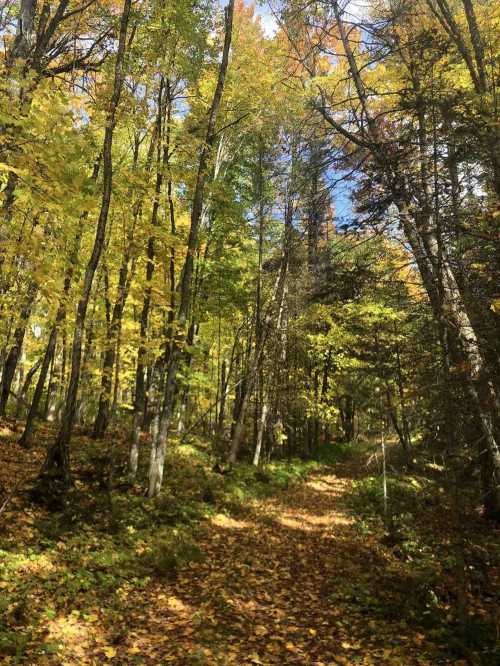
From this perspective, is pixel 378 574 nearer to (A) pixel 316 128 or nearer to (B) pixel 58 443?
(B) pixel 58 443

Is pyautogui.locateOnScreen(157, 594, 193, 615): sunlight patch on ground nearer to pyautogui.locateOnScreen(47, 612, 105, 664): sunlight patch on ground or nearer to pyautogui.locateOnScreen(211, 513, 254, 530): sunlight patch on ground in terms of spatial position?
pyautogui.locateOnScreen(47, 612, 105, 664): sunlight patch on ground

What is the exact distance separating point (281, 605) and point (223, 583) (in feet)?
3.52

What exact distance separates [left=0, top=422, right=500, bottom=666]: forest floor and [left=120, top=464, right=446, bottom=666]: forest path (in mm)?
25

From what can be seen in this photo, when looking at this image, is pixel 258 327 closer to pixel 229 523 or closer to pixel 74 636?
pixel 229 523

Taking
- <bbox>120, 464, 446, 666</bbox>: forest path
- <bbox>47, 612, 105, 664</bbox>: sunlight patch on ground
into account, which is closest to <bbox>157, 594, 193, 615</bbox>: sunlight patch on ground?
<bbox>120, 464, 446, 666</bbox>: forest path

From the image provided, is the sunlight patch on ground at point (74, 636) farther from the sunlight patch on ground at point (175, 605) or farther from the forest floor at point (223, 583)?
the sunlight patch on ground at point (175, 605)

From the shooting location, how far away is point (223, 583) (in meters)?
6.91

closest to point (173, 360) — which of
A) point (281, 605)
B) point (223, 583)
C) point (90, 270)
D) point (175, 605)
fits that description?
point (90, 270)

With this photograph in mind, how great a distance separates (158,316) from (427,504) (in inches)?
435

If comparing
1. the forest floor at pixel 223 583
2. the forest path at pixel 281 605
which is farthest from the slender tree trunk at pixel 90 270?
the forest path at pixel 281 605

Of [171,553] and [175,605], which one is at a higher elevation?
[171,553]

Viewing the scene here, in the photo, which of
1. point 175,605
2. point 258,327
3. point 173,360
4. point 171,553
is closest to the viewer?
point 175,605

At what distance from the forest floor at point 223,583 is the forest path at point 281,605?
25mm

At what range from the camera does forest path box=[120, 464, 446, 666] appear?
196 inches
